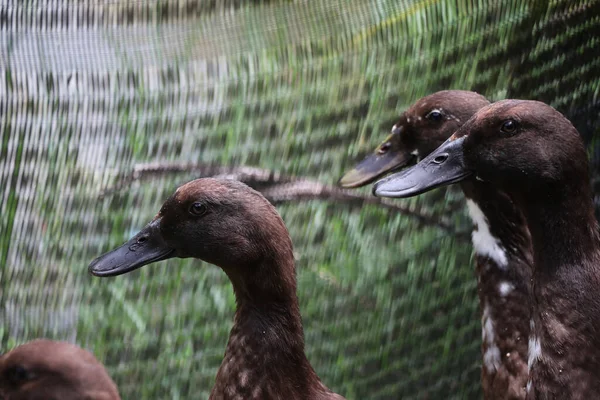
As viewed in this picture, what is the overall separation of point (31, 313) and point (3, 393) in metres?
0.97

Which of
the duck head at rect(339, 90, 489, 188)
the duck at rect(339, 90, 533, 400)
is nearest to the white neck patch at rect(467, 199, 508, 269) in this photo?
the duck at rect(339, 90, 533, 400)

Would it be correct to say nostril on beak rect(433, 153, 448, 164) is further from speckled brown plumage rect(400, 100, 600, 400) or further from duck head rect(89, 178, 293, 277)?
duck head rect(89, 178, 293, 277)

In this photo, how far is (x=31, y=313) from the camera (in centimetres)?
428

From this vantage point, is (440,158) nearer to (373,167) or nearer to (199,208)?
(199,208)

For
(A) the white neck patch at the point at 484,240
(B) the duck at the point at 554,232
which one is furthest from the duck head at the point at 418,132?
(B) the duck at the point at 554,232

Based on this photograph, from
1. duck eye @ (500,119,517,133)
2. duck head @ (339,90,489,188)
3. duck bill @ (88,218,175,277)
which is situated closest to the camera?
duck eye @ (500,119,517,133)

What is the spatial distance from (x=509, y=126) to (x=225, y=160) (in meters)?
1.75

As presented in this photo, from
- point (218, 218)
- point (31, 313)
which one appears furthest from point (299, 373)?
point (31, 313)

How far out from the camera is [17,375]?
3311 mm

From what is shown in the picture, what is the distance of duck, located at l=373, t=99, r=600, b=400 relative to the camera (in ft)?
9.18

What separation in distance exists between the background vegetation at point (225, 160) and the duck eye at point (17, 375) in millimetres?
980

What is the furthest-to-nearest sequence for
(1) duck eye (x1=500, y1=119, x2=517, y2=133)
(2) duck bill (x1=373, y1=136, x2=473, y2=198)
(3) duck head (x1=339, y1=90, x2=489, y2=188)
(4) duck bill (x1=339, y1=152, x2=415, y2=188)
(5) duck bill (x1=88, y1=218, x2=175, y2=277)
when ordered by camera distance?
(4) duck bill (x1=339, y1=152, x2=415, y2=188)
(3) duck head (x1=339, y1=90, x2=489, y2=188)
(5) duck bill (x1=88, y1=218, x2=175, y2=277)
(2) duck bill (x1=373, y1=136, x2=473, y2=198)
(1) duck eye (x1=500, y1=119, x2=517, y2=133)

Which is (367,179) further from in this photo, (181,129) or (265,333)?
(265,333)

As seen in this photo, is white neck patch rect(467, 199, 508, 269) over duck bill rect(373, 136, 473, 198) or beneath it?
beneath
